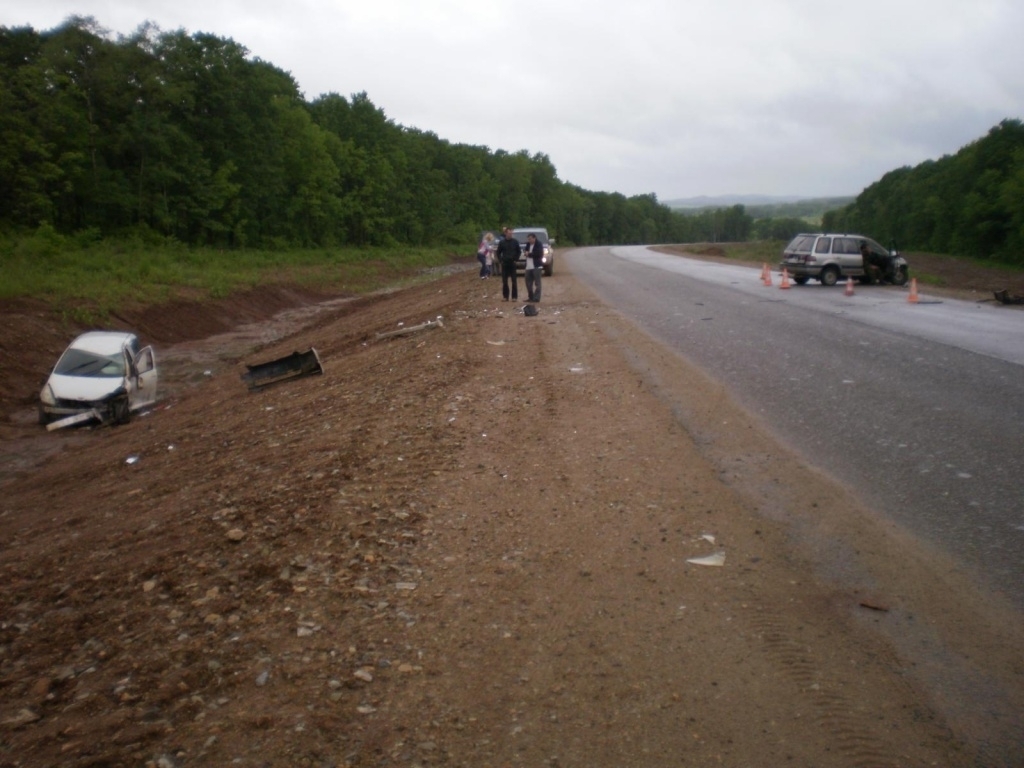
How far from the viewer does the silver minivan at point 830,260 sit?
28500mm

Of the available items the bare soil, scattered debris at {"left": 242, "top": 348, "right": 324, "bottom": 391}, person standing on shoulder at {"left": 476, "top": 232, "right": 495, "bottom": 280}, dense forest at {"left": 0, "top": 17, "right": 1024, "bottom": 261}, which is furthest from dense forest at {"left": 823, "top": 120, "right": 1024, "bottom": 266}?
the bare soil

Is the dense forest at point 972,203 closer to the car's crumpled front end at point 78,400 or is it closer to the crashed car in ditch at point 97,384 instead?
the crashed car in ditch at point 97,384

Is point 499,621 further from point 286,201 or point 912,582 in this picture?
point 286,201

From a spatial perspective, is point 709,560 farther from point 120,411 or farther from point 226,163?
point 226,163

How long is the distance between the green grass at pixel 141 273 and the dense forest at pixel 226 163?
2860mm

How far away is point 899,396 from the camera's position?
975 centimetres

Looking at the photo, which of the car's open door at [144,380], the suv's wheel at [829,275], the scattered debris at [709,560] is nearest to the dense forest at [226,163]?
the car's open door at [144,380]

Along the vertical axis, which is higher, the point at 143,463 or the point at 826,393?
the point at 826,393

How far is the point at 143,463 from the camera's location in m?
11.2

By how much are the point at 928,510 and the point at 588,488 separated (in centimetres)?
247

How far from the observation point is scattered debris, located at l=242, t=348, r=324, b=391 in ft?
50.0

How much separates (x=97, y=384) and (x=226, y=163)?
38.8 metres

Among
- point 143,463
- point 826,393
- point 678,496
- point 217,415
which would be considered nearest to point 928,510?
point 678,496

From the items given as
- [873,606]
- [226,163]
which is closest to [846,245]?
[873,606]
